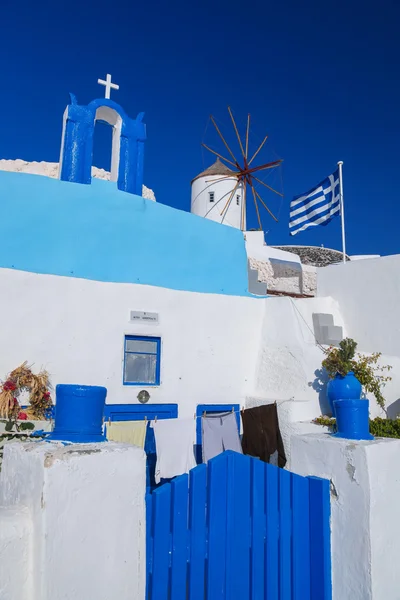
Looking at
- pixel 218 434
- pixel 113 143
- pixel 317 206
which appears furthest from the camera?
pixel 317 206

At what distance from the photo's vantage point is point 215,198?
28.5 meters

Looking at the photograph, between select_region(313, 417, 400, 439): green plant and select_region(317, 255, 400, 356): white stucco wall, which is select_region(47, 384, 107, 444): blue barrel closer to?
→ select_region(313, 417, 400, 439): green plant

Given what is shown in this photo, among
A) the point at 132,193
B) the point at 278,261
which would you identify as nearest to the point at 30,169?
the point at 278,261

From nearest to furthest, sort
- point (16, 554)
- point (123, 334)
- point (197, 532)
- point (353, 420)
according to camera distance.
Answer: point (16, 554)
point (197, 532)
point (353, 420)
point (123, 334)

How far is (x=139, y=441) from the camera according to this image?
875cm

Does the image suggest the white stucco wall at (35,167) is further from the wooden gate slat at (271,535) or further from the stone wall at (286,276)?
the wooden gate slat at (271,535)

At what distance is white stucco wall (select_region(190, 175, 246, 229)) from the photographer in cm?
2772

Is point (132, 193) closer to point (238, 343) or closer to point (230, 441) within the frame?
point (238, 343)

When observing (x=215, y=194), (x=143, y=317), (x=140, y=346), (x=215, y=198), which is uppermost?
(x=215, y=194)

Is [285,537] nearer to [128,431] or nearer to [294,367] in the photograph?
[128,431]

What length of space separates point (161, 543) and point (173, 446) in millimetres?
4950

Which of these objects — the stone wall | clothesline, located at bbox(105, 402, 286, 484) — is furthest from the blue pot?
the stone wall

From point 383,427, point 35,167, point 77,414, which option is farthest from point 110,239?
point 35,167

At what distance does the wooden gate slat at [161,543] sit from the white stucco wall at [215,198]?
24.4 metres
